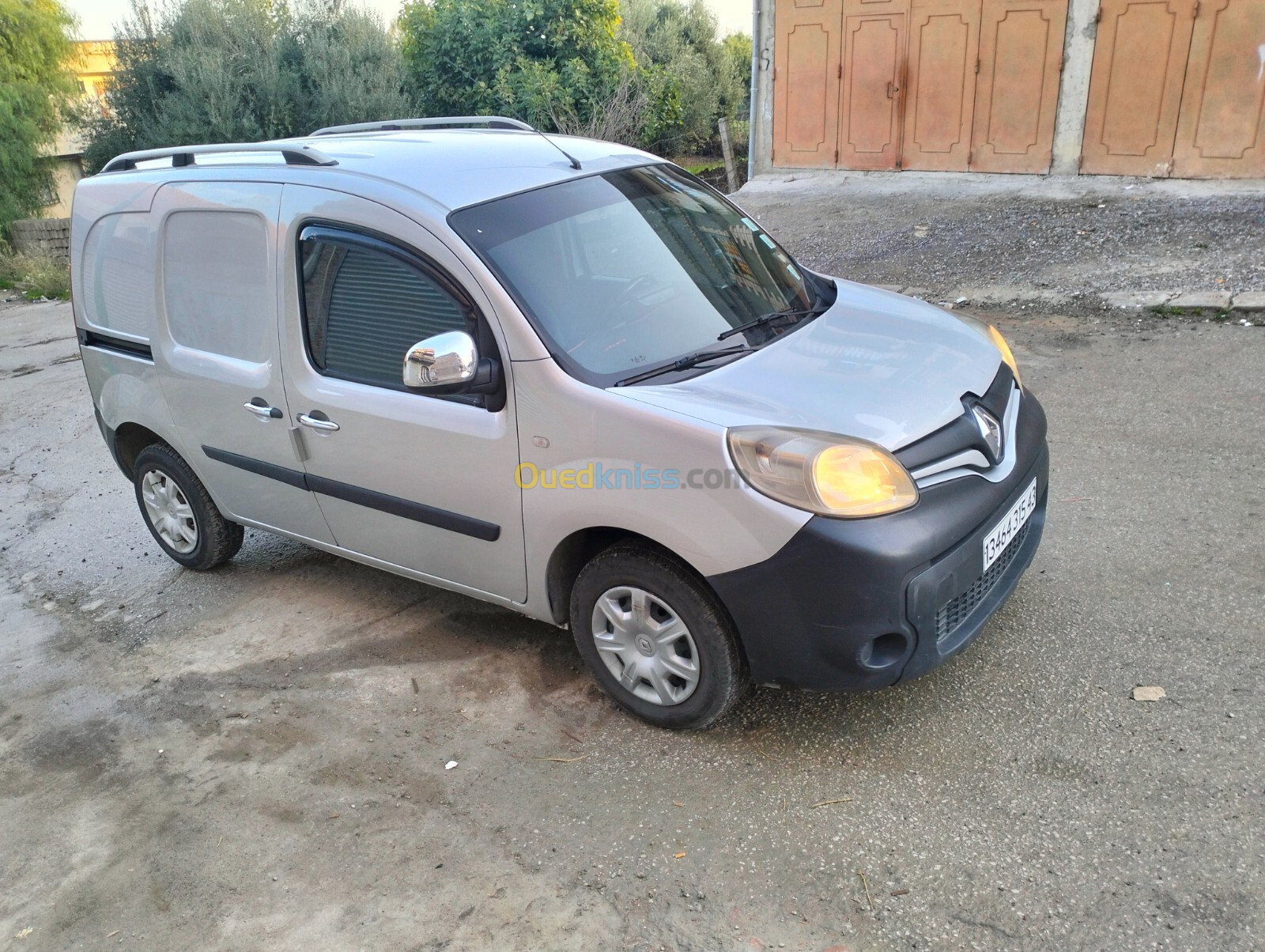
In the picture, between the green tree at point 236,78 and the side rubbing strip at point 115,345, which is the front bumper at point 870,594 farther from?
the green tree at point 236,78

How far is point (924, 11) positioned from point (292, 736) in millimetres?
11172

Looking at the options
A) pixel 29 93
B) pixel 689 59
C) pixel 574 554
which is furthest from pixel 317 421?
pixel 689 59

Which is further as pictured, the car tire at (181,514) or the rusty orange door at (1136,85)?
the rusty orange door at (1136,85)

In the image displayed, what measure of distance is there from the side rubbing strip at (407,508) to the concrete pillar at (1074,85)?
10042 mm

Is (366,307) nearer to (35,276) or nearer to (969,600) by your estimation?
(969,600)

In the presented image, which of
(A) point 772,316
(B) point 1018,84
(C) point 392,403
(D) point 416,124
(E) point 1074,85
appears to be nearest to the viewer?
(C) point 392,403

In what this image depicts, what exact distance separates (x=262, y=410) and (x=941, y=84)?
10.2m

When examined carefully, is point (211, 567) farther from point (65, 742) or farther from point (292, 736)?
point (292, 736)

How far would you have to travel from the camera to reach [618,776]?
3.10 m

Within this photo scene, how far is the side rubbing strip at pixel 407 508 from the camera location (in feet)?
11.0

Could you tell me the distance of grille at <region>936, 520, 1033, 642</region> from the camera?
9.42 ft

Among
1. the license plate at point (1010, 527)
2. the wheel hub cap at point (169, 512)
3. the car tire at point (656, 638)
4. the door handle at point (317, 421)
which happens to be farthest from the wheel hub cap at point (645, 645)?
the wheel hub cap at point (169, 512)

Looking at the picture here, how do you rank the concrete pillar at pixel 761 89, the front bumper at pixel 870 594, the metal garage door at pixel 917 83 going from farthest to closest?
the concrete pillar at pixel 761 89, the metal garage door at pixel 917 83, the front bumper at pixel 870 594

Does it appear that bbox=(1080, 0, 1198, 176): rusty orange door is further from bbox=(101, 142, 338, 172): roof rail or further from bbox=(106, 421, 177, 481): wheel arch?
bbox=(106, 421, 177, 481): wheel arch
